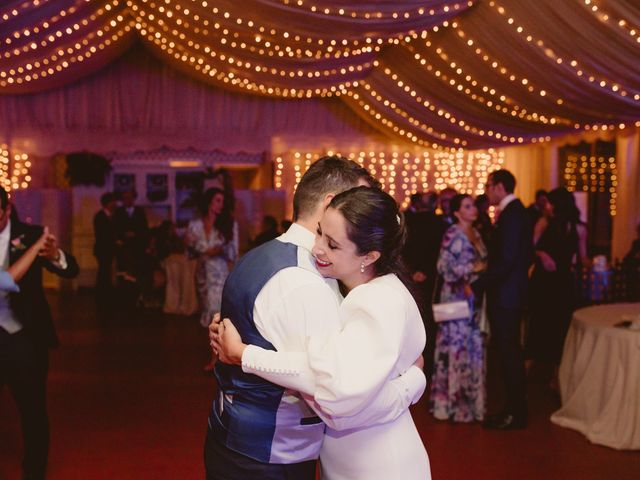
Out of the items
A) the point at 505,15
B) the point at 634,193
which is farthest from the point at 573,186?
→ the point at 505,15

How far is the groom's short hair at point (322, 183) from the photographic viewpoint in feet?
6.57

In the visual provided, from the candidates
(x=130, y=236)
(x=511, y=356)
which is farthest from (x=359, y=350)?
(x=130, y=236)

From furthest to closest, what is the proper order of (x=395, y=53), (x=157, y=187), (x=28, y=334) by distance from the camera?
(x=157, y=187) → (x=395, y=53) → (x=28, y=334)

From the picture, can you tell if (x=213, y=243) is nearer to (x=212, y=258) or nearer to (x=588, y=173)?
(x=212, y=258)

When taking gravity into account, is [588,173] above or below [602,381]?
above

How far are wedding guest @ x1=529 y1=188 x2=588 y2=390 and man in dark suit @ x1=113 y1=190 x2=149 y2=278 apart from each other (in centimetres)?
492

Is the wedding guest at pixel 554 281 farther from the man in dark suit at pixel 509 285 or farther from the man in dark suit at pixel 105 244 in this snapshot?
the man in dark suit at pixel 105 244

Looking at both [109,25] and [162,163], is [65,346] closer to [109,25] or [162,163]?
[109,25]

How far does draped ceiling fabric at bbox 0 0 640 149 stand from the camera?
5.68 meters

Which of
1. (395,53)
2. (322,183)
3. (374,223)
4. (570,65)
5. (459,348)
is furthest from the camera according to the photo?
(395,53)

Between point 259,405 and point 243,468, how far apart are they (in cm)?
16

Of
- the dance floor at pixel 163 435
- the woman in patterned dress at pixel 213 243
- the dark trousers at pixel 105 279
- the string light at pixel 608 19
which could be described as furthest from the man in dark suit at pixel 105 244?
the string light at pixel 608 19

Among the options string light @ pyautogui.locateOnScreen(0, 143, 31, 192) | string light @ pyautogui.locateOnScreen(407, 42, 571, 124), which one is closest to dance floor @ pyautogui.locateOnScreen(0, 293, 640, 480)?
string light @ pyautogui.locateOnScreen(407, 42, 571, 124)

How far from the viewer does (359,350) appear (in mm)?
1731
